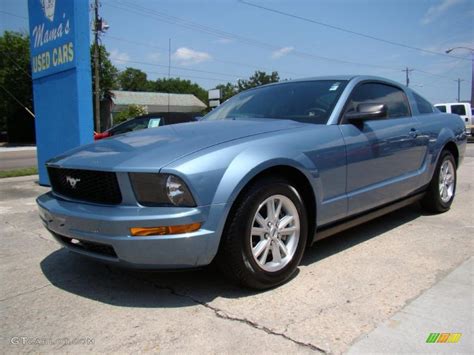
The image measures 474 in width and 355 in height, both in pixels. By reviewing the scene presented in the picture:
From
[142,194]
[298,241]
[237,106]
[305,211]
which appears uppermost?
[237,106]

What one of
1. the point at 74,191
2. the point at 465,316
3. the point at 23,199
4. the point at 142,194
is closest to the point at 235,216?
the point at 142,194

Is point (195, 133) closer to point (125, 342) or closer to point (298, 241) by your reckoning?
point (298, 241)

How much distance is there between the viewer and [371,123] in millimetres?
3805

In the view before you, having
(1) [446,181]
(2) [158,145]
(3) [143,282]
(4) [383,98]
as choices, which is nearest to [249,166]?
(2) [158,145]

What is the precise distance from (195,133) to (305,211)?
967 millimetres

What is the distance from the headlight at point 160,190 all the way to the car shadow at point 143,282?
0.68 meters

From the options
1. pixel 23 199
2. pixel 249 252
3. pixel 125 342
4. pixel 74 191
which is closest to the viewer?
pixel 125 342

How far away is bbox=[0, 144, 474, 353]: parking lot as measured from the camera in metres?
2.34

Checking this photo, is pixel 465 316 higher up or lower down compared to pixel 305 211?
lower down

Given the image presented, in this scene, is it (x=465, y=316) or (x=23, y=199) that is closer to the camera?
(x=465, y=316)

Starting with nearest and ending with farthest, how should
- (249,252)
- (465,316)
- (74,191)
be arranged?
1. (465,316)
2. (249,252)
3. (74,191)

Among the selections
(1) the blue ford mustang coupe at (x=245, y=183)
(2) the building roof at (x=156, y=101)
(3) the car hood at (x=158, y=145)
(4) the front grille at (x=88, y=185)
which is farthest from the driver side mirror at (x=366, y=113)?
(2) the building roof at (x=156, y=101)

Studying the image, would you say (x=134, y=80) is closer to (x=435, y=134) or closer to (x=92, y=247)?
(x=435, y=134)

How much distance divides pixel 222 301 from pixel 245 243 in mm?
415
